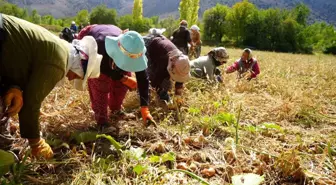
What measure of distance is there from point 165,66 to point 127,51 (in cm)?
108

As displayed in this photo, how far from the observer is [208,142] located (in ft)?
7.95

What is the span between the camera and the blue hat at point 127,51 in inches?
88.6

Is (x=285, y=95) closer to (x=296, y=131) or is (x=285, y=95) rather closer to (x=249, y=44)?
(x=296, y=131)

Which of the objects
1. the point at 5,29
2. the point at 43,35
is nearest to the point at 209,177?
the point at 43,35

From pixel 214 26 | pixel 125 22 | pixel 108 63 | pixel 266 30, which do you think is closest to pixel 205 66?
pixel 108 63

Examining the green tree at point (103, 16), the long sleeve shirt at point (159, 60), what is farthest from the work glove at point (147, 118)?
the green tree at point (103, 16)

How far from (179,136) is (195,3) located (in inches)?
1269

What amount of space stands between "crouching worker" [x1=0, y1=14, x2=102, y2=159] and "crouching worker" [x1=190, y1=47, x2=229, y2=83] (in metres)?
2.53

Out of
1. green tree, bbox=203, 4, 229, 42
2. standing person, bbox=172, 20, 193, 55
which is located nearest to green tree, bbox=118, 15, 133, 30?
green tree, bbox=203, 4, 229, 42

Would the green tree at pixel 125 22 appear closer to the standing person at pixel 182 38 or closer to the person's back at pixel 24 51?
the standing person at pixel 182 38

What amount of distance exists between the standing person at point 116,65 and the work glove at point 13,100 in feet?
2.44

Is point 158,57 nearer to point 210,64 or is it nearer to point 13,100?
point 210,64

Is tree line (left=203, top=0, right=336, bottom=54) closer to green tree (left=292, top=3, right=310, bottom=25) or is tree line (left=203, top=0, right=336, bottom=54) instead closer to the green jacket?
green tree (left=292, top=3, right=310, bottom=25)

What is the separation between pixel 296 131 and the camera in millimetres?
2715
